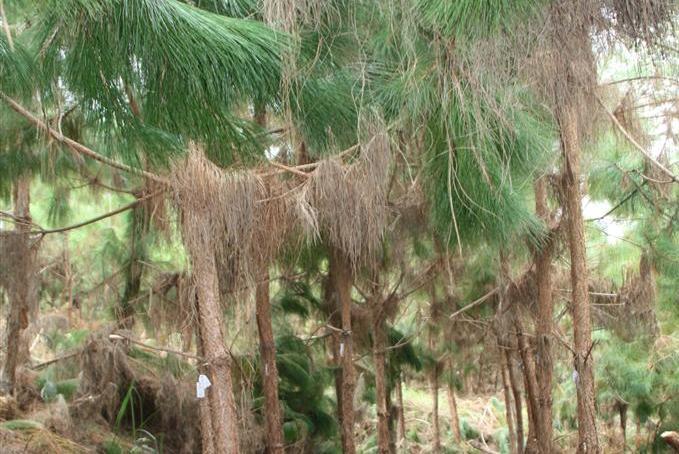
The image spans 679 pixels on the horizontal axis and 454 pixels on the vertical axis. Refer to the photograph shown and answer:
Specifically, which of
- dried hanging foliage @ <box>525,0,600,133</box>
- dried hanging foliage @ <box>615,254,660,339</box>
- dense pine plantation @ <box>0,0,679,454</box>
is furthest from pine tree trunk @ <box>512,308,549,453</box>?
dried hanging foliage @ <box>525,0,600,133</box>

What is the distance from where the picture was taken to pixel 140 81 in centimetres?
353

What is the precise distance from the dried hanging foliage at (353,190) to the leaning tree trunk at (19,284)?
2.32 meters

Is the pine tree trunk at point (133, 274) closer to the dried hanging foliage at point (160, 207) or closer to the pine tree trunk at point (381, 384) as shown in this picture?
the dried hanging foliage at point (160, 207)

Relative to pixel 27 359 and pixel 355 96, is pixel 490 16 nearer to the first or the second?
pixel 355 96

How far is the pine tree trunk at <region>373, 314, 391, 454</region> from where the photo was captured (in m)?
8.45

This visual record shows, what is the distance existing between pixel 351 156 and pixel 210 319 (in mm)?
1235

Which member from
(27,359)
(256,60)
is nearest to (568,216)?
(256,60)

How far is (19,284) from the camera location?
20.0 feet

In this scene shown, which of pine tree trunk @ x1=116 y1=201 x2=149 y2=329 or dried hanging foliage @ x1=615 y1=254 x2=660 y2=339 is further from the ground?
pine tree trunk @ x1=116 y1=201 x2=149 y2=329

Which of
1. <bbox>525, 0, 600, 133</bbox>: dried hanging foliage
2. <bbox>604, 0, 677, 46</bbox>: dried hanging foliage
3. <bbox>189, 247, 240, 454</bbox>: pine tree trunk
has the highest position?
<bbox>525, 0, 600, 133</bbox>: dried hanging foliage

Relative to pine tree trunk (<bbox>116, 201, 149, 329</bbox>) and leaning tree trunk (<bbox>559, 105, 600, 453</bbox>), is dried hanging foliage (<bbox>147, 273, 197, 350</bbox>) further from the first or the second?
leaning tree trunk (<bbox>559, 105, 600, 453</bbox>)

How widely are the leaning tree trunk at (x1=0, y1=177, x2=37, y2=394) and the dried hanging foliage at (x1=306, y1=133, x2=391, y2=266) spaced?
7.62 feet

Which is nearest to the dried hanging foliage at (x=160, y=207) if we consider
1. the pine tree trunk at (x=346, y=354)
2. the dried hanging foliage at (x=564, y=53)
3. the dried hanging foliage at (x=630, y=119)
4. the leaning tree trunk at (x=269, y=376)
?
the leaning tree trunk at (x=269, y=376)

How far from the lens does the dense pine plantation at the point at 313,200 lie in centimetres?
330
